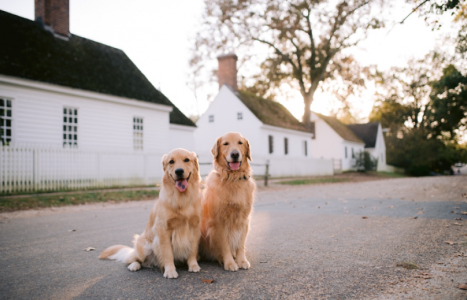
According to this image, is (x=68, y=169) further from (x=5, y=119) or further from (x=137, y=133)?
(x=137, y=133)

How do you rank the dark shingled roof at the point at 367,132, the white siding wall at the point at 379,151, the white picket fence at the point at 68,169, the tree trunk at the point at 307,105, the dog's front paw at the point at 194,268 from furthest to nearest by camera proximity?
the dark shingled roof at the point at 367,132 < the white siding wall at the point at 379,151 < the tree trunk at the point at 307,105 < the white picket fence at the point at 68,169 < the dog's front paw at the point at 194,268

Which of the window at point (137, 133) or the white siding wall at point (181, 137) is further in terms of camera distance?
the white siding wall at point (181, 137)

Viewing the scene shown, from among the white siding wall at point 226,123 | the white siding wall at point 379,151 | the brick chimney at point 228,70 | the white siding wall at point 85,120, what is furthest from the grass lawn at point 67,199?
the white siding wall at point 379,151

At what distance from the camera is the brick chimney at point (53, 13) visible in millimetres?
17734

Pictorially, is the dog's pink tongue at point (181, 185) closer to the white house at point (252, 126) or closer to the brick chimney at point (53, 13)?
the brick chimney at point (53, 13)

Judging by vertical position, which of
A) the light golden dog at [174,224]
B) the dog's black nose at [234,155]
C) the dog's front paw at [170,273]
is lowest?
→ the dog's front paw at [170,273]

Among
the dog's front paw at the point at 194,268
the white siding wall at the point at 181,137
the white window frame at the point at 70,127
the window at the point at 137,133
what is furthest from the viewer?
the white siding wall at the point at 181,137

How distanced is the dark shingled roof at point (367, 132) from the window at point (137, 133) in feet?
135

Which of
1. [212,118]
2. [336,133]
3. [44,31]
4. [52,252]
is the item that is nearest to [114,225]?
[52,252]

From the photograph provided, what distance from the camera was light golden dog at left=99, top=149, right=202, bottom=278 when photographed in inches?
140

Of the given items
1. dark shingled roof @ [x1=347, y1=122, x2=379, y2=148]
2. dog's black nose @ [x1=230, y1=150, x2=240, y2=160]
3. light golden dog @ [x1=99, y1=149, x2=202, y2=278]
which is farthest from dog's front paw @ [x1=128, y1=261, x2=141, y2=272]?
dark shingled roof @ [x1=347, y1=122, x2=379, y2=148]

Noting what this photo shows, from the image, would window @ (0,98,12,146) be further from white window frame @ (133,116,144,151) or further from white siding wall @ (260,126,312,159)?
white siding wall @ (260,126,312,159)

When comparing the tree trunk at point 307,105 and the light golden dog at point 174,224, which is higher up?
the tree trunk at point 307,105

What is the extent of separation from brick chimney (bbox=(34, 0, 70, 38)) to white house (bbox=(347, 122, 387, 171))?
44907 millimetres
